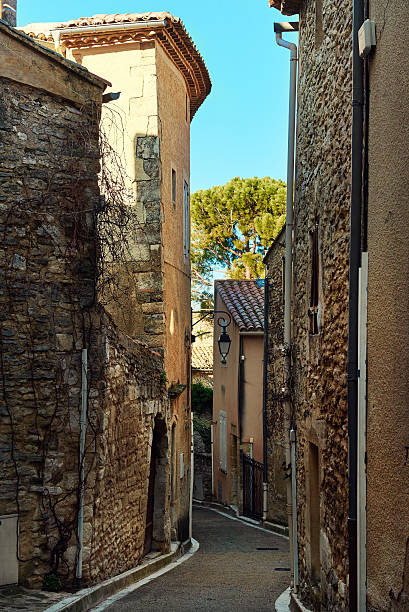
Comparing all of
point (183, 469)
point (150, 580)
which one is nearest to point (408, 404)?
point (150, 580)

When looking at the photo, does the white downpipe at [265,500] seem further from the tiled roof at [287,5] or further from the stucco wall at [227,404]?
the tiled roof at [287,5]

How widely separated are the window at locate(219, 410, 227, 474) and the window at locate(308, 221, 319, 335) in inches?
647

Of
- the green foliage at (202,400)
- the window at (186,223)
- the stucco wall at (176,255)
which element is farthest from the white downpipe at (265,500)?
the green foliage at (202,400)

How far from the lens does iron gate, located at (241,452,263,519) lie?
21.5 meters

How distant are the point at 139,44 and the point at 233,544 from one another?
9.57 metres

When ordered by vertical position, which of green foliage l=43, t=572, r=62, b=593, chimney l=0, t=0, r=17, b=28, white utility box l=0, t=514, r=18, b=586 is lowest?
green foliage l=43, t=572, r=62, b=593

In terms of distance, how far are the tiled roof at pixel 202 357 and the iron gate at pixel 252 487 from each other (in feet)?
40.6

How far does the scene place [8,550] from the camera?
27.8 feet

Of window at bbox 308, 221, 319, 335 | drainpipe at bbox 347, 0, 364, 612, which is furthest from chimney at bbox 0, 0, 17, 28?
drainpipe at bbox 347, 0, 364, 612

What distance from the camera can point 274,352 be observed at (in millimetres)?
19812

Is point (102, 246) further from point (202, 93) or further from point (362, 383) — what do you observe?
point (202, 93)

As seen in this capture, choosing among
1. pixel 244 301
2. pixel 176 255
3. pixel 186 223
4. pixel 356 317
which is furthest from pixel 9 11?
pixel 244 301

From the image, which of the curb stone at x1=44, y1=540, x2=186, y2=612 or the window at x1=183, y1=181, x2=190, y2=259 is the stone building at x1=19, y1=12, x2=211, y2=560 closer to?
the window at x1=183, y1=181, x2=190, y2=259

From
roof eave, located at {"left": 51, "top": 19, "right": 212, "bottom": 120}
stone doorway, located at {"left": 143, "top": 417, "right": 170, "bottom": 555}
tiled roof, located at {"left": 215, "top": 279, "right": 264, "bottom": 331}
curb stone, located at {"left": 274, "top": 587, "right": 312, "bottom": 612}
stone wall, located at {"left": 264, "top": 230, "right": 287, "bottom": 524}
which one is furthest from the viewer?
tiled roof, located at {"left": 215, "top": 279, "right": 264, "bottom": 331}
